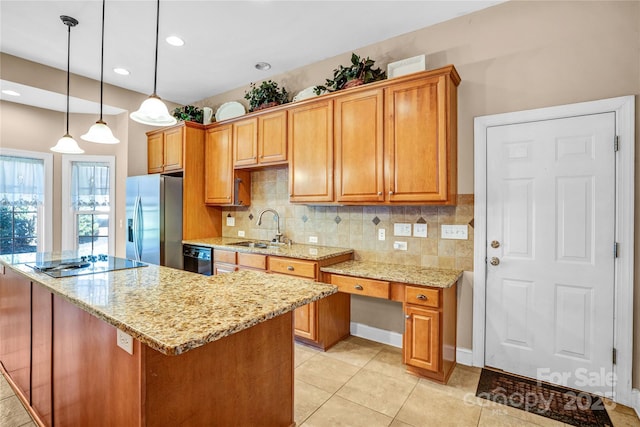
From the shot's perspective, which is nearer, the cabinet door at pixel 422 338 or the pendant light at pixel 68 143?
the cabinet door at pixel 422 338

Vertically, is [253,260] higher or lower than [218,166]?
lower

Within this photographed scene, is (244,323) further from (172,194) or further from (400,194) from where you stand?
(172,194)

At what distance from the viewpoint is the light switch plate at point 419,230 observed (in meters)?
2.80

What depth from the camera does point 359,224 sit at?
3.18 m

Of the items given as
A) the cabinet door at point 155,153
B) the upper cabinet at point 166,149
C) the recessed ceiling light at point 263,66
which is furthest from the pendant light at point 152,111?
the cabinet door at point 155,153

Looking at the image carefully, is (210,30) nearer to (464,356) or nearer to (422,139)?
(422,139)

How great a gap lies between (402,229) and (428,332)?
95cm

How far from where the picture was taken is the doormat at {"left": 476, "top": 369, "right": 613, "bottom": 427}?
1.96 meters

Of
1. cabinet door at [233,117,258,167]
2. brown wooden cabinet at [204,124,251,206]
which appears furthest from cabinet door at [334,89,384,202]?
brown wooden cabinet at [204,124,251,206]

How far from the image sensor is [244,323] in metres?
1.11

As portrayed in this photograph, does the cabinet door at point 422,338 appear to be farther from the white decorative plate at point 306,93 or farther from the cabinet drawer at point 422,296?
the white decorative plate at point 306,93

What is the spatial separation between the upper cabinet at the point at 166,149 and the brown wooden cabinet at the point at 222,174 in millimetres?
316

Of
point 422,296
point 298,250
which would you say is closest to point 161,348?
point 422,296

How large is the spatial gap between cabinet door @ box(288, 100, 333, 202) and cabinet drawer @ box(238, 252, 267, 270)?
67 cm
